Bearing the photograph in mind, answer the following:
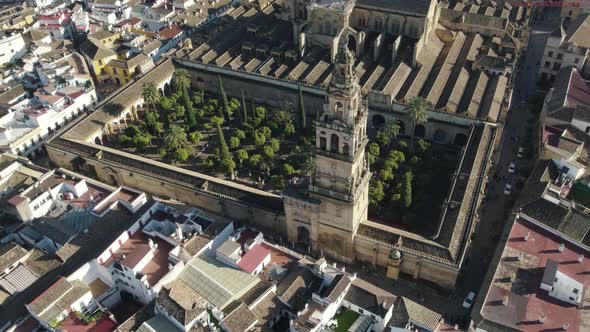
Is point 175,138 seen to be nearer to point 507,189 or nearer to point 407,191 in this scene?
point 407,191

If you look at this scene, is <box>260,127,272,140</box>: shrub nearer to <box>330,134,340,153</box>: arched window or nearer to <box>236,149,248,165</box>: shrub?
<box>236,149,248,165</box>: shrub

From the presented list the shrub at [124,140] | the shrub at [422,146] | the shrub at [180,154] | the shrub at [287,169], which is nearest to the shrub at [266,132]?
the shrub at [287,169]

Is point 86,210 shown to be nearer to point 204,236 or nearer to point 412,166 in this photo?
point 204,236

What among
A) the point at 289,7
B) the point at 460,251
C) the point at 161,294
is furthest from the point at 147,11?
the point at 460,251

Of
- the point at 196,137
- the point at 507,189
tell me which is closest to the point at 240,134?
the point at 196,137

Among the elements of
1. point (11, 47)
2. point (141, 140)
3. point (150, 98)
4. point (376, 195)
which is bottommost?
point (376, 195)

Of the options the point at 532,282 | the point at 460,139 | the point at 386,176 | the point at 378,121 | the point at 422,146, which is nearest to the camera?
the point at 532,282

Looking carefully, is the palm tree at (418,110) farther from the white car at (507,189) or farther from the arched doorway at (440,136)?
the white car at (507,189)
